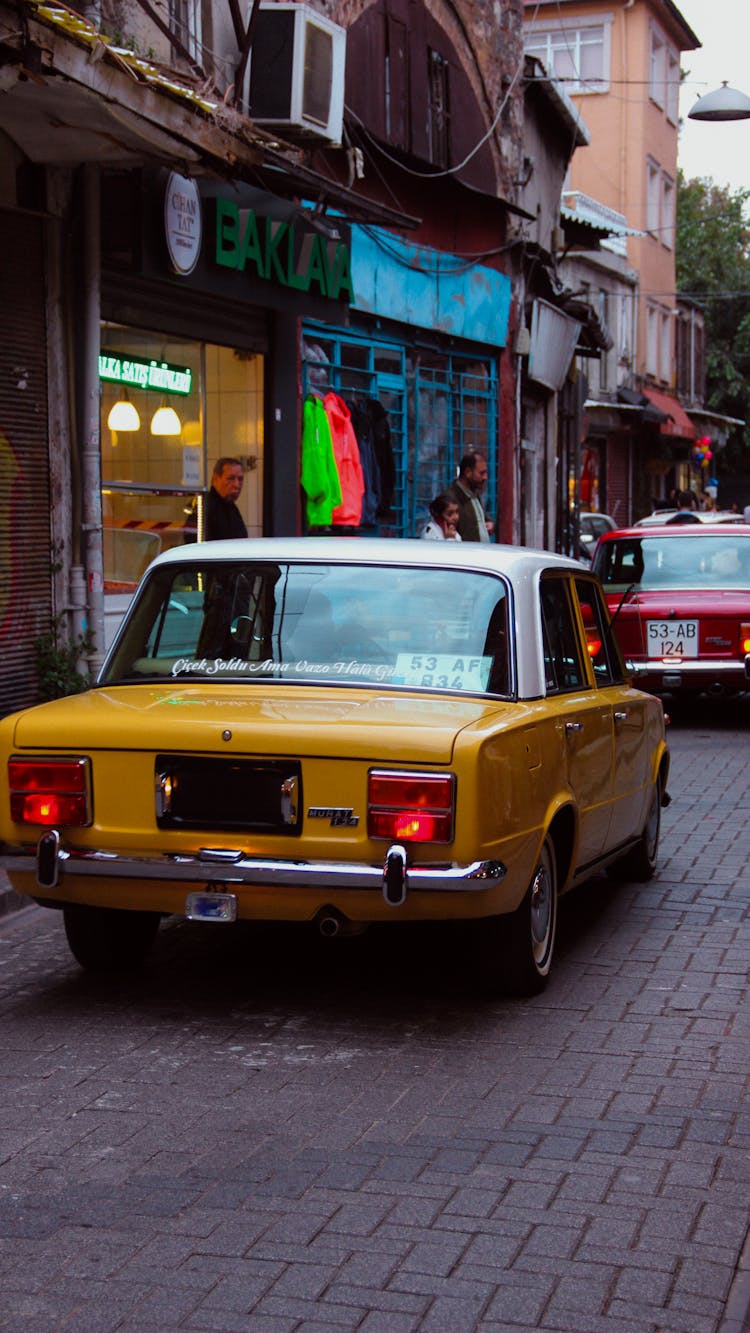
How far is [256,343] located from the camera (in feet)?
51.7

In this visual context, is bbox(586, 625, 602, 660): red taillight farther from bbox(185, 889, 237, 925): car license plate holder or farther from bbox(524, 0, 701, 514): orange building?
bbox(524, 0, 701, 514): orange building

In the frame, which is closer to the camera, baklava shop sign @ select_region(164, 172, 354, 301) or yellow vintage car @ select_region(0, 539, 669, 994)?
yellow vintage car @ select_region(0, 539, 669, 994)

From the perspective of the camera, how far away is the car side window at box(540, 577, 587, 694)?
6531mm

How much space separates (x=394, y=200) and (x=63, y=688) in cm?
962

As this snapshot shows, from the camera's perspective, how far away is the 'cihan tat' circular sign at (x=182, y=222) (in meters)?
12.9

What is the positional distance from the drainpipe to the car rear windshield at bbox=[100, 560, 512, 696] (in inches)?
222

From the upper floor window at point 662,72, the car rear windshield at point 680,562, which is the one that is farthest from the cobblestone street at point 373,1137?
the upper floor window at point 662,72

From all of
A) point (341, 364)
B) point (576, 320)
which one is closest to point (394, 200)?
point (341, 364)

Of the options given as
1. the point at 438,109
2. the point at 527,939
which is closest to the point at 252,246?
the point at 438,109

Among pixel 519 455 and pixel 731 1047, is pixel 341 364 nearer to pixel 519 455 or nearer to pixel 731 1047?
pixel 519 455

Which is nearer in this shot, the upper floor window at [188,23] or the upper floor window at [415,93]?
the upper floor window at [188,23]

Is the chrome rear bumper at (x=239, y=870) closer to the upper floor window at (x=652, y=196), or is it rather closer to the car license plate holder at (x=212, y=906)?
the car license plate holder at (x=212, y=906)

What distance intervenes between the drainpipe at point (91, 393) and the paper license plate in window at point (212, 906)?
662 cm

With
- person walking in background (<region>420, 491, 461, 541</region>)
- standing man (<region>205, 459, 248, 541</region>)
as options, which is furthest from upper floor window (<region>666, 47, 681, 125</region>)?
standing man (<region>205, 459, 248, 541</region>)
